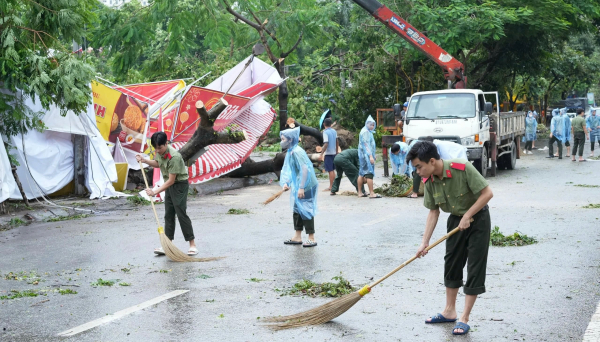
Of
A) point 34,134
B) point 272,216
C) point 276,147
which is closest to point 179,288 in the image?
point 272,216

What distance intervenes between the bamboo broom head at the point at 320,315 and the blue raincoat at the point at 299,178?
4.07 metres

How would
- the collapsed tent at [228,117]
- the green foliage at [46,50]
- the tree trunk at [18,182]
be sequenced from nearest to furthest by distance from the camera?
the green foliage at [46,50] < the tree trunk at [18,182] < the collapsed tent at [228,117]

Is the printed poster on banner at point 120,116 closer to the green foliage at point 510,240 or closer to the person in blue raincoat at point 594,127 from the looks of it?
the green foliage at point 510,240

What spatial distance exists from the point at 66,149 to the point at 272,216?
579 cm

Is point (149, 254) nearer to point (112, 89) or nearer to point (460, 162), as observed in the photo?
point (460, 162)

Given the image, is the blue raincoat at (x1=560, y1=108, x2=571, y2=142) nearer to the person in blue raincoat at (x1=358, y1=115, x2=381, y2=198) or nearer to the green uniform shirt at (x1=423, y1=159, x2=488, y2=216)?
the person in blue raincoat at (x1=358, y1=115, x2=381, y2=198)

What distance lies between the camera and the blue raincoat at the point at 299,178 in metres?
10.1

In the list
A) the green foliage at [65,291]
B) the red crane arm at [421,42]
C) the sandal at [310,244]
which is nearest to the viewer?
the green foliage at [65,291]

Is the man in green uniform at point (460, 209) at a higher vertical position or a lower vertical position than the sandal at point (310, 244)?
higher

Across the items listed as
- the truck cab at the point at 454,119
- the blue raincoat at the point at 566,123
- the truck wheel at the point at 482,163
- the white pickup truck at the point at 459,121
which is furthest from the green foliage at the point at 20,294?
the blue raincoat at the point at 566,123

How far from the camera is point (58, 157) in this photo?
52.8 feet

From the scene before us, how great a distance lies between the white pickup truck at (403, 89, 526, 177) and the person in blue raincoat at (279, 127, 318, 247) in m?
8.53

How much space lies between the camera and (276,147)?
98.4 ft

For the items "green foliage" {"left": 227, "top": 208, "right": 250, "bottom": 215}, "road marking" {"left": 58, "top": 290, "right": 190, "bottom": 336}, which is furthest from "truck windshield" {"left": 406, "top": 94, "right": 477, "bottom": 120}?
"road marking" {"left": 58, "top": 290, "right": 190, "bottom": 336}
